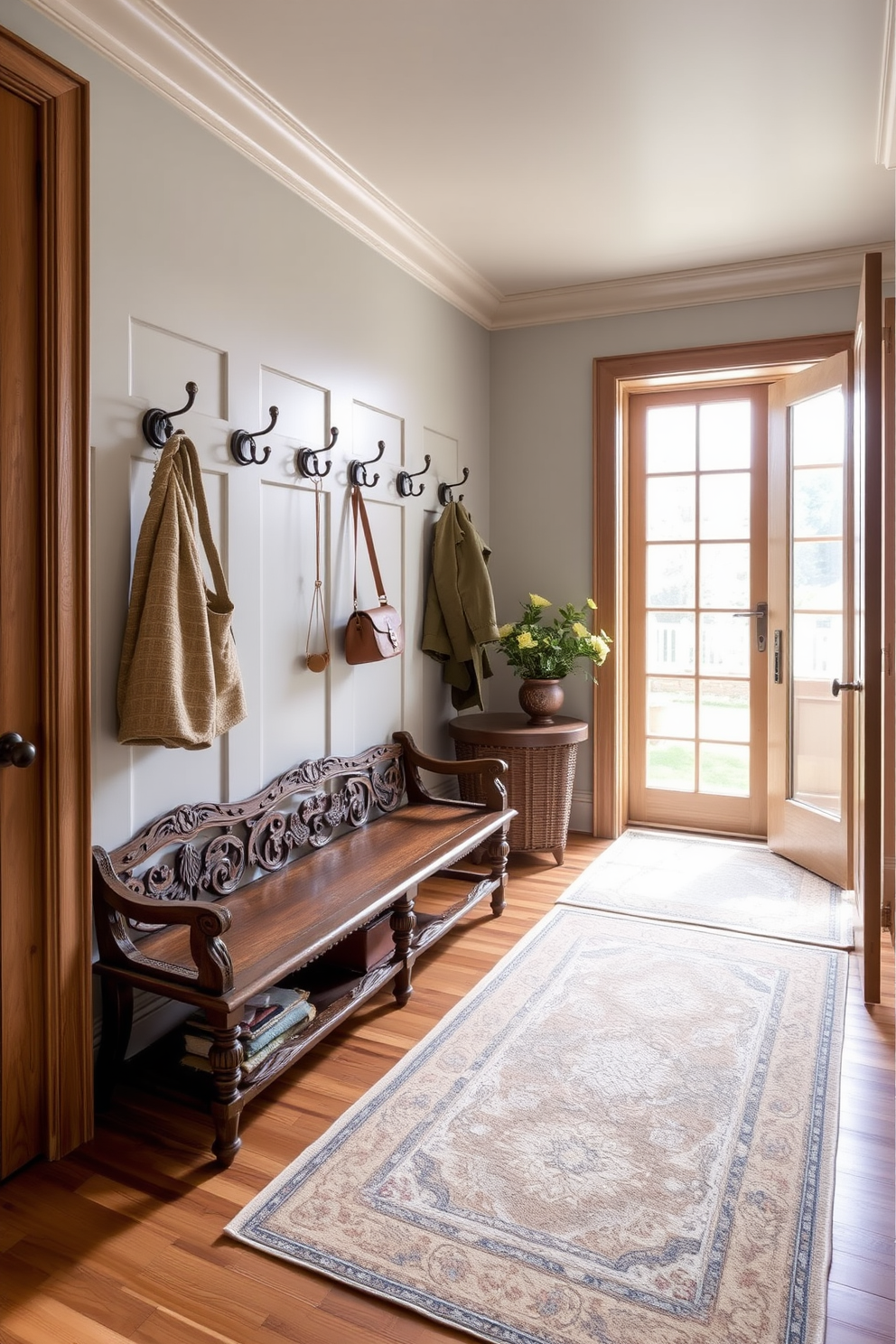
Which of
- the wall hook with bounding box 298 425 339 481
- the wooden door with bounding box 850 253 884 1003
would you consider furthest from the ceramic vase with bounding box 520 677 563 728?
the wooden door with bounding box 850 253 884 1003

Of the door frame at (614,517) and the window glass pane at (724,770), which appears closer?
the door frame at (614,517)

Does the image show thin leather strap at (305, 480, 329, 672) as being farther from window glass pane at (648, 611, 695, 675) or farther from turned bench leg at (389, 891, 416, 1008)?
window glass pane at (648, 611, 695, 675)

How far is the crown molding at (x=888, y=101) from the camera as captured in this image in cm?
220

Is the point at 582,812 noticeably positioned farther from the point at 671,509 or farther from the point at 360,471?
the point at 360,471

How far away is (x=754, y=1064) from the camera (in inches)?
88.0

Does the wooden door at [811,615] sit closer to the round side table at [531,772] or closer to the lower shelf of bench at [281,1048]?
the round side table at [531,772]

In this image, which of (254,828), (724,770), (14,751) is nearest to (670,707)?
(724,770)

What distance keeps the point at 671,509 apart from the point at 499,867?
2.08 m

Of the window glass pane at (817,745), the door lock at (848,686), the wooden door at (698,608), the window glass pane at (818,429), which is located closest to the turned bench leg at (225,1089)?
the door lock at (848,686)

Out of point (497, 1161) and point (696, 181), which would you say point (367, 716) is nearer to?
point (497, 1161)

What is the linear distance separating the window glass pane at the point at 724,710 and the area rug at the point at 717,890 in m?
0.51

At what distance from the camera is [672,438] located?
4379mm

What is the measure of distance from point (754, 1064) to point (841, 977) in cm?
65

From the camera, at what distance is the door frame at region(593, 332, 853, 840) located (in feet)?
13.5
